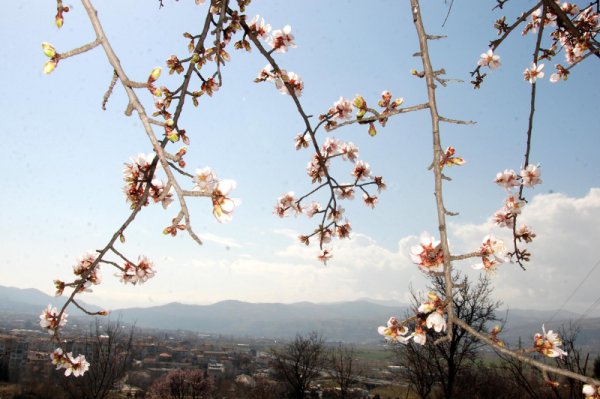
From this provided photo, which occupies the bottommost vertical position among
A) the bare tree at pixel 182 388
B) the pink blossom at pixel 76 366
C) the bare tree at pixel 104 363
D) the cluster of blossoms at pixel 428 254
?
the bare tree at pixel 182 388

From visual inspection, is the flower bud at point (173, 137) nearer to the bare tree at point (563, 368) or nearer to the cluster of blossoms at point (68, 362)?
the cluster of blossoms at point (68, 362)

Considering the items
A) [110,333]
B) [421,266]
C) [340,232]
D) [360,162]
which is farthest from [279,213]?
[110,333]

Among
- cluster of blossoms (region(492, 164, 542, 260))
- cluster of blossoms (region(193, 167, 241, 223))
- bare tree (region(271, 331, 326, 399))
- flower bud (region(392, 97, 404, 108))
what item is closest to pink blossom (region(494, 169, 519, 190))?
cluster of blossoms (region(492, 164, 542, 260))

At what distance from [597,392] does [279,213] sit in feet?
8.79

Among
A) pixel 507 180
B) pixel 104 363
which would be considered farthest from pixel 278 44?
pixel 104 363

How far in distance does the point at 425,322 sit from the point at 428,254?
0.26 meters

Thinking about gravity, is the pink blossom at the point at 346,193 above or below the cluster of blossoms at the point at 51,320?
above

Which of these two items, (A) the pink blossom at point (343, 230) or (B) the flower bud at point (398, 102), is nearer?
(B) the flower bud at point (398, 102)

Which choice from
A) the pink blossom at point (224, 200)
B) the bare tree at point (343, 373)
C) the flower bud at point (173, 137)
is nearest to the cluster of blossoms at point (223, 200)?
the pink blossom at point (224, 200)

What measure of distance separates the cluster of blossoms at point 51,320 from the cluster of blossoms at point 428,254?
63.8 inches

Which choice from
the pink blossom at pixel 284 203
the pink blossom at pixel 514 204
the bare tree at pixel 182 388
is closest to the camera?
the pink blossom at pixel 514 204

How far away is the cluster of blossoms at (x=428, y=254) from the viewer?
147 centimetres

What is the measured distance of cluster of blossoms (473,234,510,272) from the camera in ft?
5.01

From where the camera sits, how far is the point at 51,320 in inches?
80.7
